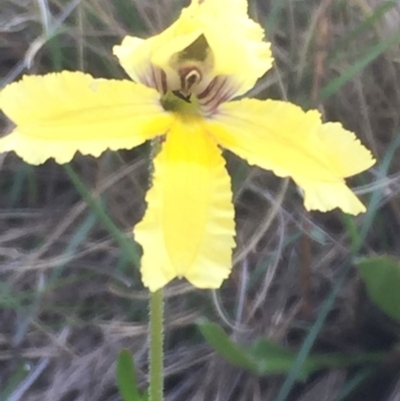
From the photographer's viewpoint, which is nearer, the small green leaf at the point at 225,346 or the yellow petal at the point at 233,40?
the yellow petal at the point at 233,40

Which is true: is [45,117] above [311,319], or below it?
above

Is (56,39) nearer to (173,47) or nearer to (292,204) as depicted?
(292,204)

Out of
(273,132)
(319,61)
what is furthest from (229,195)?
(319,61)

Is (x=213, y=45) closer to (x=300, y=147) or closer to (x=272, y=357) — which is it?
(x=300, y=147)

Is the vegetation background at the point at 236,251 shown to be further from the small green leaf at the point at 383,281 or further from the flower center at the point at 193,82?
the flower center at the point at 193,82

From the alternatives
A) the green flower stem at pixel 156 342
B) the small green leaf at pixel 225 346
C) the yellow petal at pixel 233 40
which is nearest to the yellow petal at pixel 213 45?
the yellow petal at pixel 233 40

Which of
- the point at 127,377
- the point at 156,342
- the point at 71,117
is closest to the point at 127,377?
the point at 127,377
